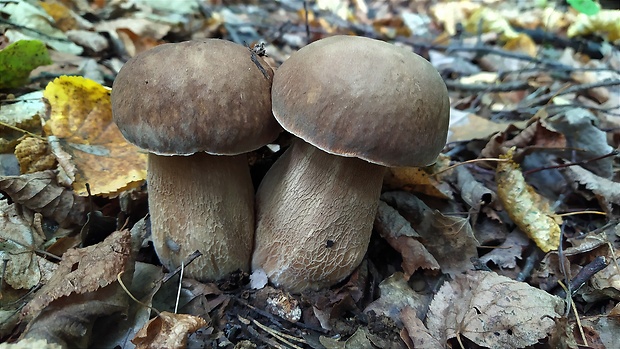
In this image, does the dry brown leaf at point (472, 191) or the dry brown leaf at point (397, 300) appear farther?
the dry brown leaf at point (472, 191)

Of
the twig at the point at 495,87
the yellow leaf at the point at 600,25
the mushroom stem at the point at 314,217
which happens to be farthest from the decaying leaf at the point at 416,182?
the yellow leaf at the point at 600,25

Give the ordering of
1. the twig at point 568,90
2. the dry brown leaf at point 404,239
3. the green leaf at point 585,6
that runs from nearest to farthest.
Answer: the dry brown leaf at point 404,239 < the twig at point 568,90 < the green leaf at point 585,6

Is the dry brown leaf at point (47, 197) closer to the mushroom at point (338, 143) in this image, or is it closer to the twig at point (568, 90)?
the mushroom at point (338, 143)

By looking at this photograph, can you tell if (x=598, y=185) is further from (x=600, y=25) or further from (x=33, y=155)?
(x=600, y=25)

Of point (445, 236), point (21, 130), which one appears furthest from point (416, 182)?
point (21, 130)

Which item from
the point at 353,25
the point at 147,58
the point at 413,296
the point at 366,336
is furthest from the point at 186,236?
the point at 353,25

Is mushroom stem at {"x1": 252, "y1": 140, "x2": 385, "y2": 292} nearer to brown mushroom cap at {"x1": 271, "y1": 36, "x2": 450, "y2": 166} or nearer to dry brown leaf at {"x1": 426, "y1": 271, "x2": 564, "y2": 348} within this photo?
brown mushroom cap at {"x1": 271, "y1": 36, "x2": 450, "y2": 166}
